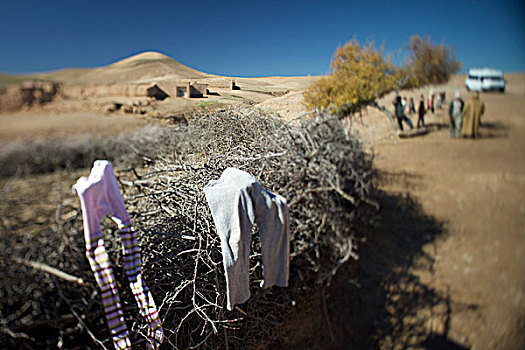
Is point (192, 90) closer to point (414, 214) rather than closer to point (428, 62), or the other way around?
point (428, 62)

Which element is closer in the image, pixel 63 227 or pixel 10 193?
pixel 10 193

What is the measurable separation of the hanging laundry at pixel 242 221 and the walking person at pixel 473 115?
1078 millimetres

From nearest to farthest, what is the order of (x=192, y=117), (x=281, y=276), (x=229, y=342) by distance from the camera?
(x=281, y=276) → (x=229, y=342) → (x=192, y=117)

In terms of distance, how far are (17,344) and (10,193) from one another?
2.42 feet

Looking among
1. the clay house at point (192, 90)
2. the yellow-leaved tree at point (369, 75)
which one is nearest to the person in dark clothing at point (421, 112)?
the yellow-leaved tree at point (369, 75)

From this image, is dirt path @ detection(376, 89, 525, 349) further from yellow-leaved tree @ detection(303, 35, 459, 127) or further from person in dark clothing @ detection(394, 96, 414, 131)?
yellow-leaved tree @ detection(303, 35, 459, 127)

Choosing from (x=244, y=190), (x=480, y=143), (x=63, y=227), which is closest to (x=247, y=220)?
(x=244, y=190)

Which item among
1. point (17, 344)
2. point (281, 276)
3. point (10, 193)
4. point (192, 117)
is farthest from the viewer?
point (192, 117)

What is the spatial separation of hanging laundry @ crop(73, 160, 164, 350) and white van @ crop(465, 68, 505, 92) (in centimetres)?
204

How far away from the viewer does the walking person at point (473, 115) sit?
1.53 metres

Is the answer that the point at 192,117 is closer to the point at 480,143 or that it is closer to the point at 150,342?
the point at 150,342

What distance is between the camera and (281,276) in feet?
5.90

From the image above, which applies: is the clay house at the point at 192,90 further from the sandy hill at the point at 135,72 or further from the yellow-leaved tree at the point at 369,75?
the yellow-leaved tree at the point at 369,75

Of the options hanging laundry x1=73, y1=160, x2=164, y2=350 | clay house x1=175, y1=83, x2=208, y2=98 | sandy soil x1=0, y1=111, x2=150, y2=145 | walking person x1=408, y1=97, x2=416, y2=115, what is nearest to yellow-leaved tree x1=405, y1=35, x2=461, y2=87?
walking person x1=408, y1=97, x2=416, y2=115
